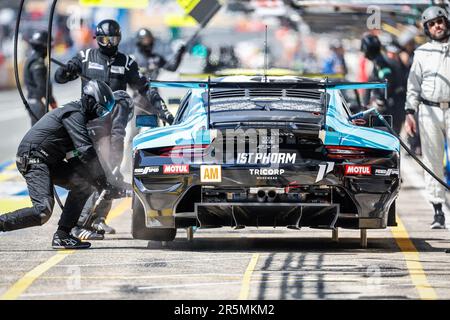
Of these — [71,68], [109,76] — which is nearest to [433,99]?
[109,76]

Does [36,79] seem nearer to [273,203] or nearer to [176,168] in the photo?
[176,168]

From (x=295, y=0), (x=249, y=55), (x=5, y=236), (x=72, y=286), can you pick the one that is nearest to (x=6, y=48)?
(x=249, y=55)

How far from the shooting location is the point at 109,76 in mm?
14352

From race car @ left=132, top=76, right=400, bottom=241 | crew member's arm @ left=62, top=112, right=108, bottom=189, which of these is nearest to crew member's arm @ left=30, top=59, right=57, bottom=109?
crew member's arm @ left=62, top=112, right=108, bottom=189

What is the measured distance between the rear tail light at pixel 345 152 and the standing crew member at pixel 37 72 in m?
7.41

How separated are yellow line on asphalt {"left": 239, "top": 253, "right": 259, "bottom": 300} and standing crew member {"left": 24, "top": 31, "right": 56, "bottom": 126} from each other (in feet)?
24.6

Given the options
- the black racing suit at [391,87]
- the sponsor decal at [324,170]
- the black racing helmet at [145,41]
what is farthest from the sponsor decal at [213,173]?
the black racing helmet at [145,41]

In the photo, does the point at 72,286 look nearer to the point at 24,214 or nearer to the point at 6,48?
the point at 24,214

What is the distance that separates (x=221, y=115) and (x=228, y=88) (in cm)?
68

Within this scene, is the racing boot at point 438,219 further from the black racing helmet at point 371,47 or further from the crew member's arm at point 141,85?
the black racing helmet at point 371,47

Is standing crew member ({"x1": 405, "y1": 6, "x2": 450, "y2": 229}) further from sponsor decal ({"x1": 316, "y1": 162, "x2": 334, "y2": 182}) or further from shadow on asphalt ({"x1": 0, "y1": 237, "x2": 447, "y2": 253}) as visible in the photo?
sponsor decal ({"x1": 316, "y1": 162, "x2": 334, "y2": 182})

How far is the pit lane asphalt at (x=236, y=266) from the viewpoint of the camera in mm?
9625

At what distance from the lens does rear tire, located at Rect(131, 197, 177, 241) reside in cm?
1227

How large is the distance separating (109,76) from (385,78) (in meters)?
5.66
